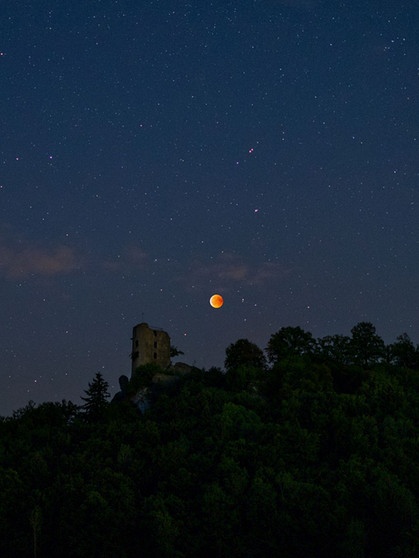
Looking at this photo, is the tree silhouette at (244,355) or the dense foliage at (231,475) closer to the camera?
the dense foliage at (231,475)

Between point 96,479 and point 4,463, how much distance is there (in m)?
11.5

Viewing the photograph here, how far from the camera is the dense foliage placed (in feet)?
147

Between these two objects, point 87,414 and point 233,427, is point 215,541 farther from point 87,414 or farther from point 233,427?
point 87,414

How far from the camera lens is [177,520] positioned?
4641cm

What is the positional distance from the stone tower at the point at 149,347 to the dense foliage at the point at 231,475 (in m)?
12.0

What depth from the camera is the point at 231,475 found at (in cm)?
4859

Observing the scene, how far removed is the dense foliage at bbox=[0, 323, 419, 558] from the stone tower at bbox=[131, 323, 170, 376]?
12.0m

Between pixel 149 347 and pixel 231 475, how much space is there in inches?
1349

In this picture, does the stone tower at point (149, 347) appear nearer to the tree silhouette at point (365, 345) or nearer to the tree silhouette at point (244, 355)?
the tree silhouette at point (244, 355)

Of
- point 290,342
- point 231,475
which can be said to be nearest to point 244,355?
point 290,342

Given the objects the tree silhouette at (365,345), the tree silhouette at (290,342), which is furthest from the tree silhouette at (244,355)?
the tree silhouette at (365,345)

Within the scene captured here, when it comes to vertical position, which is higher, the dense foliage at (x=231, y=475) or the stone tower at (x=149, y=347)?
the stone tower at (x=149, y=347)

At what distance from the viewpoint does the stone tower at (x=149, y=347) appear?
79750mm

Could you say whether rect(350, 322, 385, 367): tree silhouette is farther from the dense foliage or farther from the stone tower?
the stone tower
